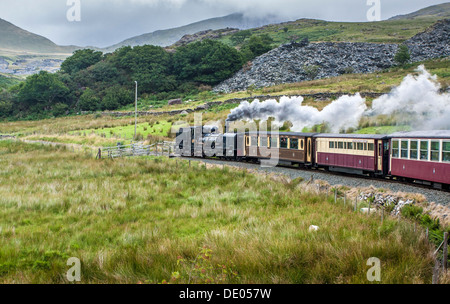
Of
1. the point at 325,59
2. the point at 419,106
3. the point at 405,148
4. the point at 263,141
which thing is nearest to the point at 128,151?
the point at 263,141

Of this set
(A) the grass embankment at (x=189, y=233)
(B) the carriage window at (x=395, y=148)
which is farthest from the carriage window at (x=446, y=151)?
(A) the grass embankment at (x=189, y=233)

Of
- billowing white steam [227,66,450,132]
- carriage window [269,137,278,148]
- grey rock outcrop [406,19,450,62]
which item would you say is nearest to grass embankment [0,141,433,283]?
carriage window [269,137,278,148]

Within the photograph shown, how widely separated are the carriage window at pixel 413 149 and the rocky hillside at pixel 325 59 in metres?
63.2

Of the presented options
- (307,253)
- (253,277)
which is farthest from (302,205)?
(253,277)

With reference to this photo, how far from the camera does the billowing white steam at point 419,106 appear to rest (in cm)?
2417

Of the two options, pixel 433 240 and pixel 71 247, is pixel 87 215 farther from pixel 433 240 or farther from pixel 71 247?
pixel 433 240

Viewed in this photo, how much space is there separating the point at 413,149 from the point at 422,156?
2.14ft

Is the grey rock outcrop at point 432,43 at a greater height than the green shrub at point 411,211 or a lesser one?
greater

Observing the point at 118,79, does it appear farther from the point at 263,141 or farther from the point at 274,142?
the point at 274,142

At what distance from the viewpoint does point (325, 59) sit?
3533 inches

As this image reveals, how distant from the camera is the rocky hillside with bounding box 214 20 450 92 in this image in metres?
81.4

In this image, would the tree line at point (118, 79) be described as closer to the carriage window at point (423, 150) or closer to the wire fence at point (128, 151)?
the wire fence at point (128, 151)
